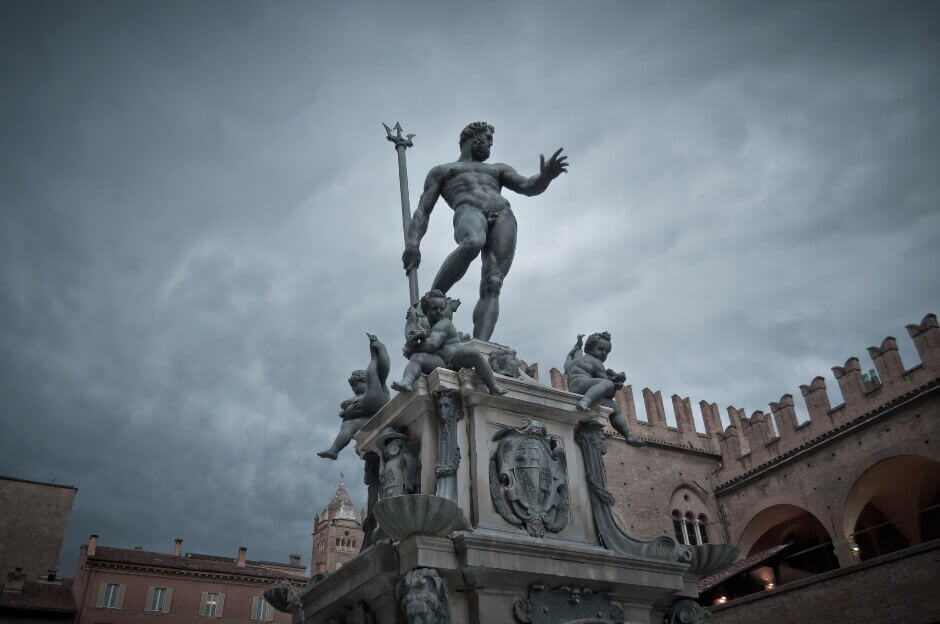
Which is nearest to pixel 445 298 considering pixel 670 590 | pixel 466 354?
pixel 466 354

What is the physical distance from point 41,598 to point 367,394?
3520 centimetres

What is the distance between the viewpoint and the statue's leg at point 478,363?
5.64m

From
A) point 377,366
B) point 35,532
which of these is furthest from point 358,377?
point 35,532

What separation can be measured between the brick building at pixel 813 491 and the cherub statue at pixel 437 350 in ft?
60.7

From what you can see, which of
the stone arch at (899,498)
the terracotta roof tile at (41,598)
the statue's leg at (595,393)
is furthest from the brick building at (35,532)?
the statue's leg at (595,393)

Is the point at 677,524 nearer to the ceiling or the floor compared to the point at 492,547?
nearer to the ceiling

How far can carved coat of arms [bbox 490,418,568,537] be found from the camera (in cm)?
538

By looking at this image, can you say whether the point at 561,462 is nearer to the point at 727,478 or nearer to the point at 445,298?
the point at 445,298

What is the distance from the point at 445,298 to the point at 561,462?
5.46 feet

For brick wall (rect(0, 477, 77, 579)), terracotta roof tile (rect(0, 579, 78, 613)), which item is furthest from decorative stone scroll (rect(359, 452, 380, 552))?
brick wall (rect(0, 477, 77, 579))

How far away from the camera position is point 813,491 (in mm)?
28484

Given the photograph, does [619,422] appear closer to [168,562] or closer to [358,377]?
[358,377]

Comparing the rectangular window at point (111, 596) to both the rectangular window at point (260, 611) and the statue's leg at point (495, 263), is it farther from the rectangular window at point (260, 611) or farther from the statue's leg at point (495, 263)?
the statue's leg at point (495, 263)

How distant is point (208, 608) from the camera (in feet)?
120
